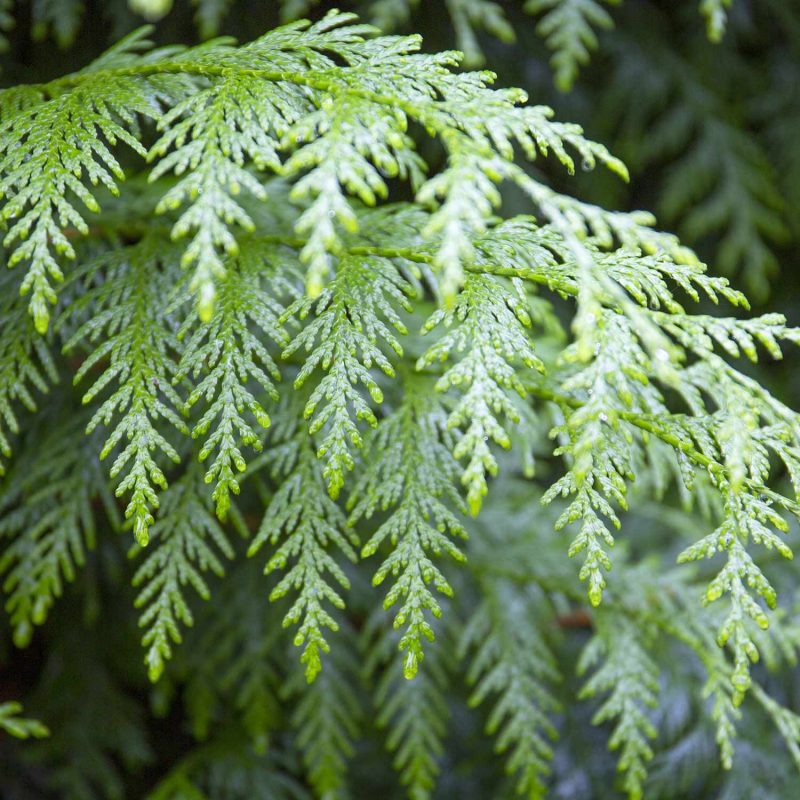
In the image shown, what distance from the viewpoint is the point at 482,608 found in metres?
1.74

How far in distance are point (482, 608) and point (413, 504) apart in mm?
742

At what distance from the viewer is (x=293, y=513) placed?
113 cm

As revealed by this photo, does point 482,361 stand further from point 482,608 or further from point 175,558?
point 482,608

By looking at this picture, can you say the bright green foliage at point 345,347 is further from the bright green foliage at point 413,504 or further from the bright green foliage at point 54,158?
the bright green foliage at point 54,158

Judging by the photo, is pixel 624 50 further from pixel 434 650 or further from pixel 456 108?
pixel 434 650

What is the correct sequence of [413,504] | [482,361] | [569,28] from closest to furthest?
[482,361]
[413,504]
[569,28]

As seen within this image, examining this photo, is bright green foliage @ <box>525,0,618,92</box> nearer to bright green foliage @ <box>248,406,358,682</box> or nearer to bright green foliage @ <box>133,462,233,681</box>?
bright green foliage @ <box>248,406,358,682</box>

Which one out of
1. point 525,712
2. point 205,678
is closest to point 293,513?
point 525,712

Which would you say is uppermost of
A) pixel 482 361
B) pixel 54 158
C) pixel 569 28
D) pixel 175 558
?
pixel 569 28

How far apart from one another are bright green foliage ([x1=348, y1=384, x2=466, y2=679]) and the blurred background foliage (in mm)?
616

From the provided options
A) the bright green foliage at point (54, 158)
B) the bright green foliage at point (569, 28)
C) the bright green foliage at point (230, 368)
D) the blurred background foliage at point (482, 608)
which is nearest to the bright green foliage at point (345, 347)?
the bright green foliage at point (230, 368)

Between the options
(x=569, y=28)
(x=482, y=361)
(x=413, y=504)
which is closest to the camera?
(x=482, y=361)

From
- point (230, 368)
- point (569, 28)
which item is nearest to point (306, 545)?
point (230, 368)

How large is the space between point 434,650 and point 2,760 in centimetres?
122
